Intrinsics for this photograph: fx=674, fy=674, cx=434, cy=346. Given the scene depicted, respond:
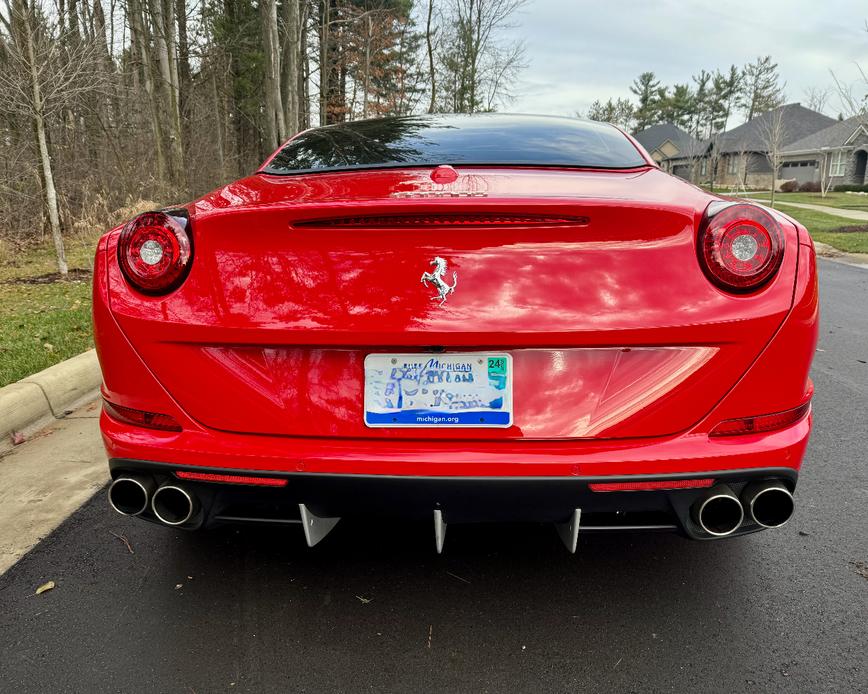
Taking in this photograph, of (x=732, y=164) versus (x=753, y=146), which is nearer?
(x=753, y=146)

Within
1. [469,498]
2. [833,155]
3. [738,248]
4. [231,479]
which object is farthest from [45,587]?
[833,155]

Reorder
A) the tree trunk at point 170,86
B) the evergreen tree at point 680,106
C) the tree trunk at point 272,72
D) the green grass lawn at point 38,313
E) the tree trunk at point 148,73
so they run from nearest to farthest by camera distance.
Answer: the green grass lawn at point 38,313 < the tree trunk at point 272,72 < the tree trunk at point 170,86 < the tree trunk at point 148,73 < the evergreen tree at point 680,106

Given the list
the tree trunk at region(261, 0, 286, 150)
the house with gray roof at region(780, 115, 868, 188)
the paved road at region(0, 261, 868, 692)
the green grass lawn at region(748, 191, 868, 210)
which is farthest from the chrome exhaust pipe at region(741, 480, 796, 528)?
the house with gray roof at region(780, 115, 868, 188)

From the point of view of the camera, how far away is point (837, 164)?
169 ft

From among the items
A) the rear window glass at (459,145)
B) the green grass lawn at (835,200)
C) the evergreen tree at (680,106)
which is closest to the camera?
the rear window glass at (459,145)

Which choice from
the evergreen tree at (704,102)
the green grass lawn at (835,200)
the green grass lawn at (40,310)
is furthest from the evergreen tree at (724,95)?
A: the green grass lawn at (40,310)

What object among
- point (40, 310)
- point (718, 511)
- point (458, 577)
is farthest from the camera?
point (40, 310)

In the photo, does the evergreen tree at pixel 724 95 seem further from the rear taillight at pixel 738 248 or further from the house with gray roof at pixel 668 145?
the rear taillight at pixel 738 248

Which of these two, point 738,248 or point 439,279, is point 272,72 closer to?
point 439,279

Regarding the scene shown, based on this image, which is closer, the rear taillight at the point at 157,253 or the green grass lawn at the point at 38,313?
the rear taillight at the point at 157,253

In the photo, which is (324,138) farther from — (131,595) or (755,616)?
(755,616)

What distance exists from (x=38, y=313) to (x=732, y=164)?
64.8 meters

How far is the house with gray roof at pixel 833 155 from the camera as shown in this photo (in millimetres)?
49438

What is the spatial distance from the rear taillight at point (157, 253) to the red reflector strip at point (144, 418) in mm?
346
